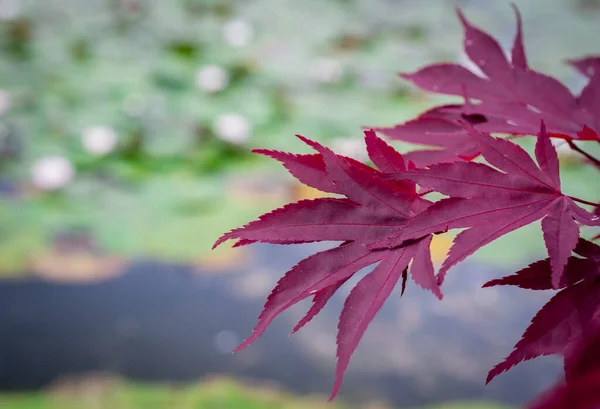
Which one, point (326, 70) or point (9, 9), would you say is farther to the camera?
point (9, 9)

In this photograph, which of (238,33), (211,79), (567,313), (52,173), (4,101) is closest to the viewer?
(567,313)

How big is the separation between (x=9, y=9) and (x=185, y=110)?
0.98m

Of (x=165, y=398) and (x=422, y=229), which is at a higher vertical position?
(x=422, y=229)

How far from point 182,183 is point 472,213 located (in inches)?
57.6

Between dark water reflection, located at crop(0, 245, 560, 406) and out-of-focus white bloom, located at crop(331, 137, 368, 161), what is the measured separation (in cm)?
38

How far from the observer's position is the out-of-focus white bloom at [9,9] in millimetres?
2337

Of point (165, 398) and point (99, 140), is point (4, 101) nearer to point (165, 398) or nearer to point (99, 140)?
point (99, 140)

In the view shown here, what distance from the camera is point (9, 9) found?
2371 mm

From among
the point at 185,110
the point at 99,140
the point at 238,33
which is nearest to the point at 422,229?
the point at 99,140

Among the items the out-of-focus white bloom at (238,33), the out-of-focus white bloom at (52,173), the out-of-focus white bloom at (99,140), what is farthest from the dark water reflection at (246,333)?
the out-of-focus white bloom at (238,33)

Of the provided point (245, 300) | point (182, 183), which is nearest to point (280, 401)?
point (245, 300)

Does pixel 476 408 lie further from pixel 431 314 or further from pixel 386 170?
pixel 386 170

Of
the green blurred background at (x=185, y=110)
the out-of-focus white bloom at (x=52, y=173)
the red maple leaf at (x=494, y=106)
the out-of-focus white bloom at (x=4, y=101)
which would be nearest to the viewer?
the red maple leaf at (x=494, y=106)

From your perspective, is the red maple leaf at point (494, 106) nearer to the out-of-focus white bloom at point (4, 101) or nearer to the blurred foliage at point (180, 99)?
the blurred foliage at point (180, 99)
